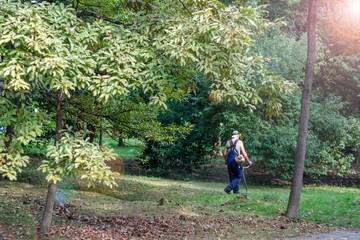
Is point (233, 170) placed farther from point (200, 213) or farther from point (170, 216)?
point (170, 216)

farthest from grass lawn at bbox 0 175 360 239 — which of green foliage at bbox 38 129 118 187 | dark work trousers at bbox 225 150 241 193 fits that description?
green foliage at bbox 38 129 118 187

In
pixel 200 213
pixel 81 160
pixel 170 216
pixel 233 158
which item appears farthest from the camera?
pixel 233 158

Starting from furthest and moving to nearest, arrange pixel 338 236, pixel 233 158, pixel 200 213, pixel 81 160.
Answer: pixel 233 158, pixel 200 213, pixel 338 236, pixel 81 160

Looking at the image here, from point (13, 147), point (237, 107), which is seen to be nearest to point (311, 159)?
point (237, 107)

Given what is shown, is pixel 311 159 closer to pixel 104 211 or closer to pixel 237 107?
pixel 237 107

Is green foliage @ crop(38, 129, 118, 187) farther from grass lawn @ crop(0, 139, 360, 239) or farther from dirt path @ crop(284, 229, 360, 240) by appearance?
dirt path @ crop(284, 229, 360, 240)

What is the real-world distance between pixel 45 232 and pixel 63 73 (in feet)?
10.1

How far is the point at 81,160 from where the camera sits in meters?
4.68

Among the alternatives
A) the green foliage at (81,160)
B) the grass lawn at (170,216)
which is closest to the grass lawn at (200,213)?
the grass lawn at (170,216)

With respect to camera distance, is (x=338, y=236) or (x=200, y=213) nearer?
(x=338, y=236)

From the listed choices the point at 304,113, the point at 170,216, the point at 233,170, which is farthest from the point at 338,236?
the point at 233,170

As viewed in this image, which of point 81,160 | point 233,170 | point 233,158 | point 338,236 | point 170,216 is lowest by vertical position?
point 170,216

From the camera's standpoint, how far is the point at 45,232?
246 inches

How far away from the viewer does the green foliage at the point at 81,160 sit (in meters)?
4.62
